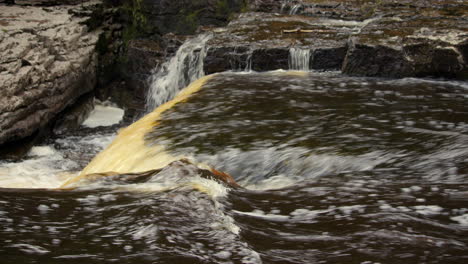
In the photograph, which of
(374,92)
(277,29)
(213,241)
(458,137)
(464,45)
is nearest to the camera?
(213,241)

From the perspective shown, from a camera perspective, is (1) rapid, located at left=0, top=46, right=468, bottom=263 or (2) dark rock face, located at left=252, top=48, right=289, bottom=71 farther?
(2) dark rock face, located at left=252, top=48, right=289, bottom=71

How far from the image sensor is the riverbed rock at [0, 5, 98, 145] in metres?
9.01

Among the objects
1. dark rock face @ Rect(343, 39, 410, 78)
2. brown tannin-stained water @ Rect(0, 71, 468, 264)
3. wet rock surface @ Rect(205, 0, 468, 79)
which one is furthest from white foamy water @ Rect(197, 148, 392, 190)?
wet rock surface @ Rect(205, 0, 468, 79)

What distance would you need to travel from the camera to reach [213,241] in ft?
7.88

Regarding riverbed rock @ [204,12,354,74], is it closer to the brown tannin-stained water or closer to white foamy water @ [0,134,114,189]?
the brown tannin-stained water

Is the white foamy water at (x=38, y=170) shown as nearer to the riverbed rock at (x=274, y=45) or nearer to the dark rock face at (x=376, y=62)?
the riverbed rock at (x=274, y=45)

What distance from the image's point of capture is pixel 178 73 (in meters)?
10.2

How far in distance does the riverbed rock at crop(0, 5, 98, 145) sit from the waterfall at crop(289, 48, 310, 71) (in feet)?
14.7

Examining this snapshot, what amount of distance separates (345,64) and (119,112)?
564cm

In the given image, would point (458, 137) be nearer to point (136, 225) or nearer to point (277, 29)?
point (136, 225)

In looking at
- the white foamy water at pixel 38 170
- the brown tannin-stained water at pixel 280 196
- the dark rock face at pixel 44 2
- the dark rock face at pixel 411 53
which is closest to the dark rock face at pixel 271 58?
the dark rock face at pixel 411 53

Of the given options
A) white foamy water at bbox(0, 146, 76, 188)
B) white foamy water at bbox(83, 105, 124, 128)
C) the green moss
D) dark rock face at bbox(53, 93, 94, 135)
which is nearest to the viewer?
white foamy water at bbox(0, 146, 76, 188)

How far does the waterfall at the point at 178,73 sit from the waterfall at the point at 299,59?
1.60 metres

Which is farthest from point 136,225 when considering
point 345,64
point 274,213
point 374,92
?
point 345,64
